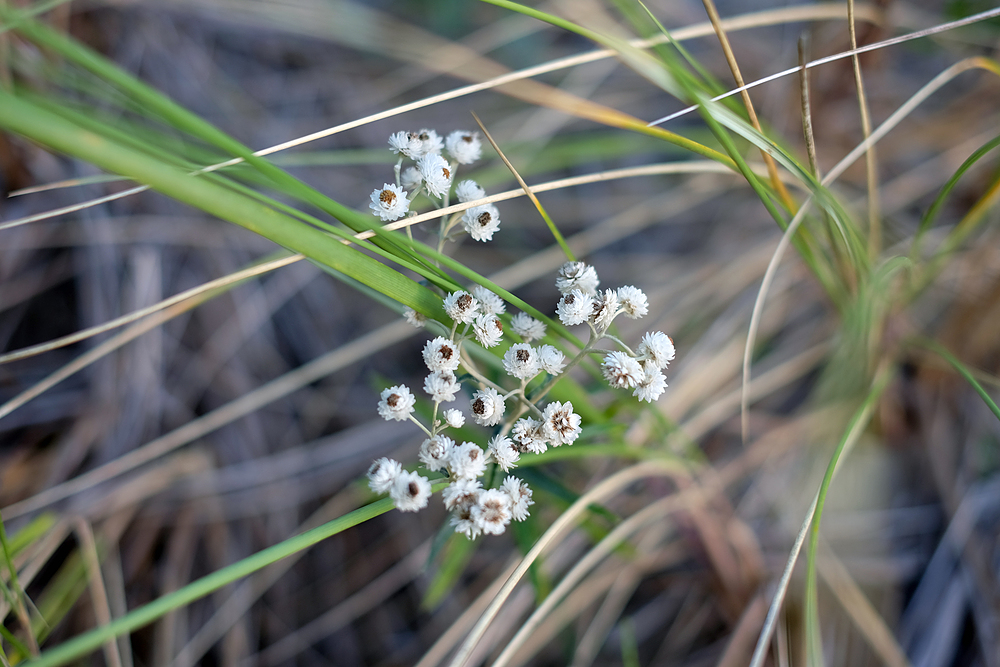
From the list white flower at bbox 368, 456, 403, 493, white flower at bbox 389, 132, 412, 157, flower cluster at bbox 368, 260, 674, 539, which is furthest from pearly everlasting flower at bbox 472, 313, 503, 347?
white flower at bbox 389, 132, 412, 157

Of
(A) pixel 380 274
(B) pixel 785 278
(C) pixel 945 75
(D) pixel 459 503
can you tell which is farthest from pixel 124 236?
(C) pixel 945 75

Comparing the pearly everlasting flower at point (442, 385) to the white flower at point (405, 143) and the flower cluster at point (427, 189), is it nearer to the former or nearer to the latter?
the flower cluster at point (427, 189)

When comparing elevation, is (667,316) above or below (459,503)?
above

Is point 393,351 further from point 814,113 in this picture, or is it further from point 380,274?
point 814,113

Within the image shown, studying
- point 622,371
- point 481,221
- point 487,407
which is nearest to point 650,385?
point 622,371

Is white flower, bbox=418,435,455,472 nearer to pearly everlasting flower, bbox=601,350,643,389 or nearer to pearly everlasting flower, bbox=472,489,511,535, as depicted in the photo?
pearly everlasting flower, bbox=472,489,511,535

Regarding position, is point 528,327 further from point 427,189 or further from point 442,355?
point 427,189

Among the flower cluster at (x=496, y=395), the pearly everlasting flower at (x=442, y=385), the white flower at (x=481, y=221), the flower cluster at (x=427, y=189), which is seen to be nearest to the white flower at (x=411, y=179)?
the flower cluster at (x=427, y=189)
